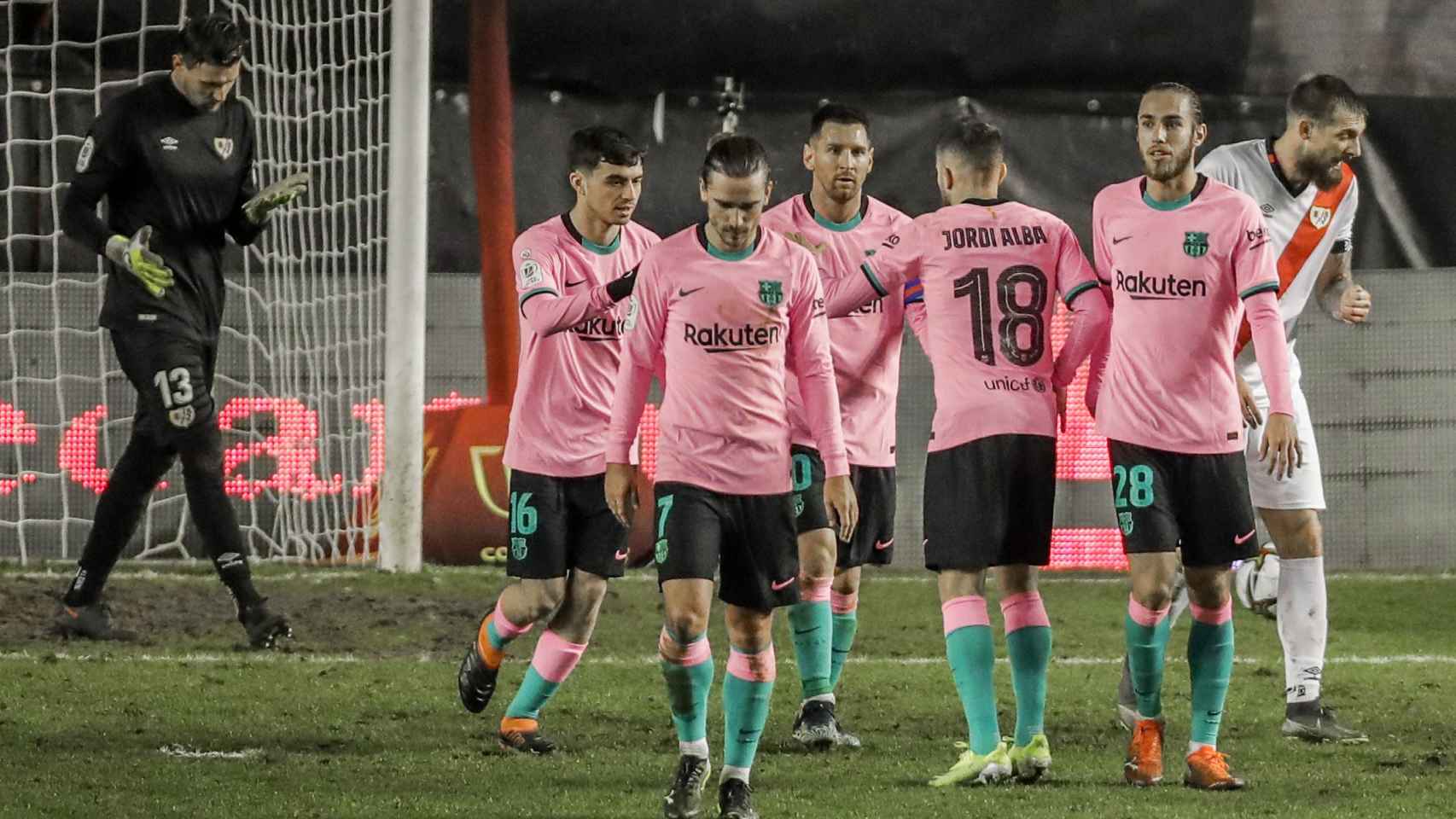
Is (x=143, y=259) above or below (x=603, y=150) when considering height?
below

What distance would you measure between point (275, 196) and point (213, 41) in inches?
21.4

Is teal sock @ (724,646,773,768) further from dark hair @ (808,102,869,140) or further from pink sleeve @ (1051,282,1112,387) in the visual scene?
dark hair @ (808,102,869,140)

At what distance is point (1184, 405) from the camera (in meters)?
5.26

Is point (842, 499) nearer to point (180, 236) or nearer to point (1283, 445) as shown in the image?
point (1283, 445)

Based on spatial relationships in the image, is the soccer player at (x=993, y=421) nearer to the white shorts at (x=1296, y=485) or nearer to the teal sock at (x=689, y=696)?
the teal sock at (x=689, y=696)

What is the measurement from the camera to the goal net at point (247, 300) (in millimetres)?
9836

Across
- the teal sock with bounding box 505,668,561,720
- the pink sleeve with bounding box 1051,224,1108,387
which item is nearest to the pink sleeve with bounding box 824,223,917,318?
the pink sleeve with bounding box 1051,224,1108,387

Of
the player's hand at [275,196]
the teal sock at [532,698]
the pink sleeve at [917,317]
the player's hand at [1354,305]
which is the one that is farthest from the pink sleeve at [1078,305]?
the player's hand at [275,196]

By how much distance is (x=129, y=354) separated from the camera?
23.6ft

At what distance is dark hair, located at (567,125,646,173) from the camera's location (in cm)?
571

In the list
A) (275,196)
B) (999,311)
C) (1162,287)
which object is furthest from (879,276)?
(275,196)

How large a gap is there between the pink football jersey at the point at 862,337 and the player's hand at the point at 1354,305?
1230mm

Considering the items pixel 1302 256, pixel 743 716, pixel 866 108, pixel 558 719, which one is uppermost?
pixel 866 108

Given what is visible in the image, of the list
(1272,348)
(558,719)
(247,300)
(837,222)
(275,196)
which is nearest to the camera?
(1272,348)
